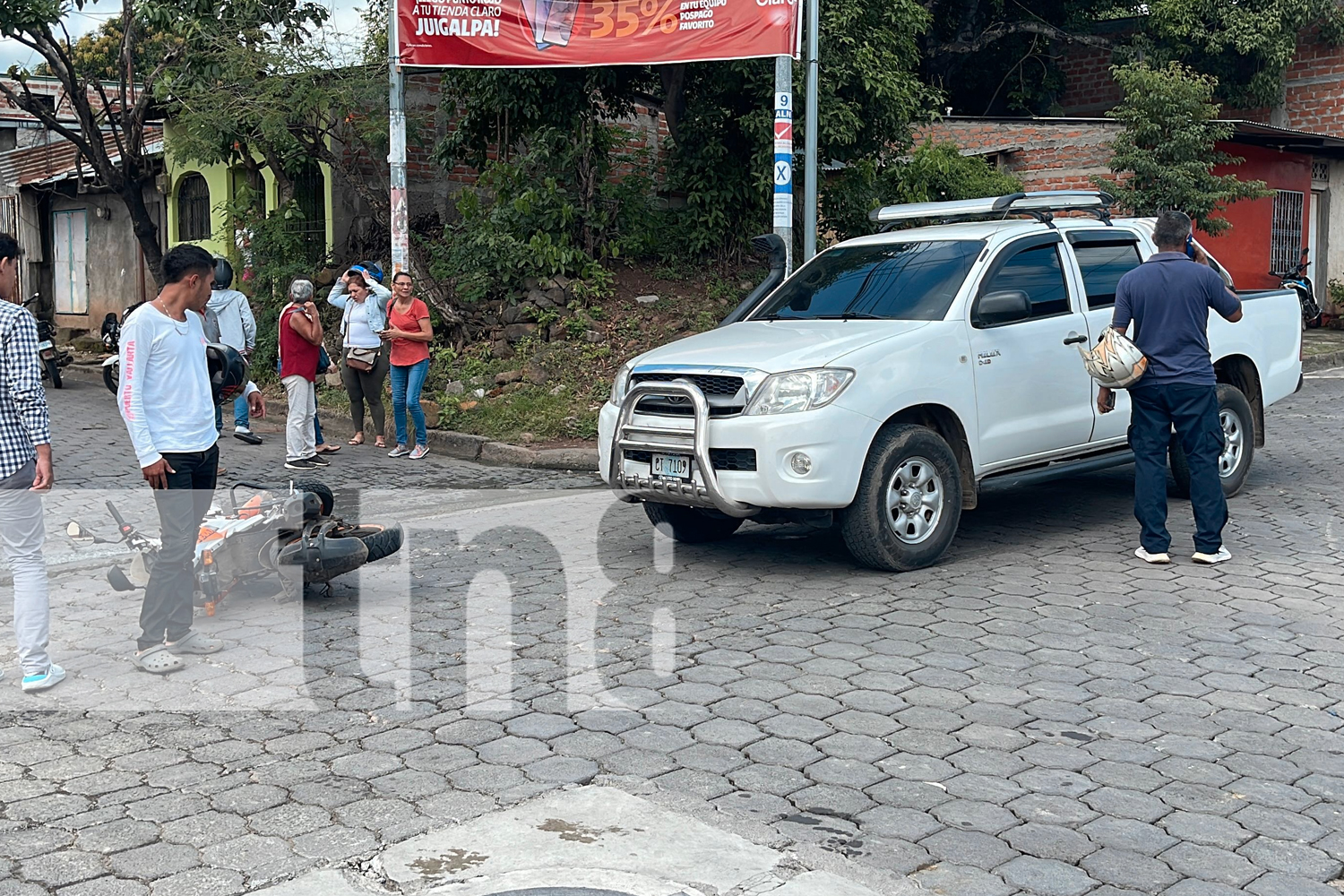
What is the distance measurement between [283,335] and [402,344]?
43.8 inches

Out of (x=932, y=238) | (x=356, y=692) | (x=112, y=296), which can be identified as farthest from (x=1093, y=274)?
(x=112, y=296)

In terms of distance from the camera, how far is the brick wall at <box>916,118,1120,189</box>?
2062 centimetres

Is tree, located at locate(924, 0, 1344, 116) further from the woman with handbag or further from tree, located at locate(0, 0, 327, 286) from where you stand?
the woman with handbag

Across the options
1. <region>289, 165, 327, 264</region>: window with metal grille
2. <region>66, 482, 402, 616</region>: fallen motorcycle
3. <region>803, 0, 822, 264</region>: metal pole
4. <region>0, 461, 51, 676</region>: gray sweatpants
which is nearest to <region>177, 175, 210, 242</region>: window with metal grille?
<region>289, 165, 327, 264</region>: window with metal grille

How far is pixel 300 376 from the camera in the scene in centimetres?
1204

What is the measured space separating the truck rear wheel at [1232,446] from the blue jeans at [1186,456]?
1599 mm

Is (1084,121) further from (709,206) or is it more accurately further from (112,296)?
(112,296)

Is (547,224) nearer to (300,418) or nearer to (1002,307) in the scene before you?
(300,418)

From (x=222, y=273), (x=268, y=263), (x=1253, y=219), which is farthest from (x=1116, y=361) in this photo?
(x=1253, y=219)

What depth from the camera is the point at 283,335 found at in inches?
477

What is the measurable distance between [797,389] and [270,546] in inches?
114

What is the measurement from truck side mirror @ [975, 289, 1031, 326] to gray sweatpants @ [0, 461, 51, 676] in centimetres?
512

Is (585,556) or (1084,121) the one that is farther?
(1084,121)

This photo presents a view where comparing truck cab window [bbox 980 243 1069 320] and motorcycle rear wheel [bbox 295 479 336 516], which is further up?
truck cab window [bbox 980 243 1069 320]
